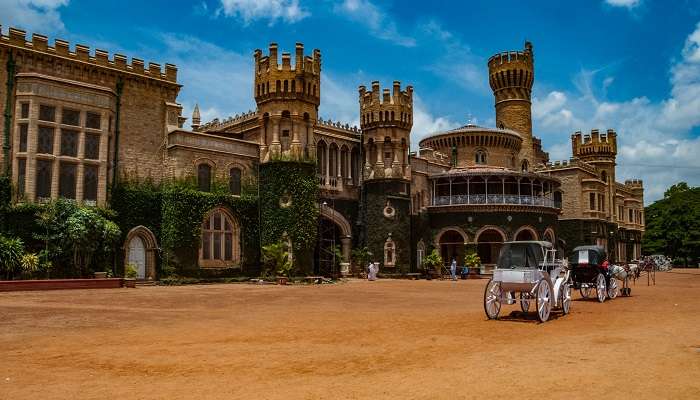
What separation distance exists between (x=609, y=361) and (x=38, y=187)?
85.9 ft

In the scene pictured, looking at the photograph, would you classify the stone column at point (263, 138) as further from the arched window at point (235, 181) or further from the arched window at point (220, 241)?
the arched window at point (220, 241)

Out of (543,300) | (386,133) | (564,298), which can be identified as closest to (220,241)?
(386,133)

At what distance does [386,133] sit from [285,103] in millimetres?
8751

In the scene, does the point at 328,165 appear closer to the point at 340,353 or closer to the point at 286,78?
the point at 286,78

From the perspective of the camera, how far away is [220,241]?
3341 centimetres

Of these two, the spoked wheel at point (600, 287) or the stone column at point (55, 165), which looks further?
the stone column at point (55, 165)

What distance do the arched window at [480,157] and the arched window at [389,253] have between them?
14.2 meters

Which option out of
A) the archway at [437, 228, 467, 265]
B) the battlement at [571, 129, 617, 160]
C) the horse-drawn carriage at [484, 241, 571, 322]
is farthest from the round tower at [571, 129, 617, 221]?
the horse-drawn carriage at [484, 241, 571, 322]

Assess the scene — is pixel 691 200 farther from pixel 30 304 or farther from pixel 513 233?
pixel 30 304

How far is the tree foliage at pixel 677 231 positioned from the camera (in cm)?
7112

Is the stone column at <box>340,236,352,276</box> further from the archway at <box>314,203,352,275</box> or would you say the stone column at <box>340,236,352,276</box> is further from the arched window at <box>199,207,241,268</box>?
the arched window at <box>199,207,241,268</box>

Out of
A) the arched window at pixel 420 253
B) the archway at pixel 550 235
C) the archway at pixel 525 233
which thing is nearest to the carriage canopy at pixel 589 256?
the arched window at pixel 420 253

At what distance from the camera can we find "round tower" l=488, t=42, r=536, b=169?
5650 cm

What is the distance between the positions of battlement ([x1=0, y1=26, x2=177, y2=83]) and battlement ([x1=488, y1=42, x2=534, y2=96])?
34290 millimetres
